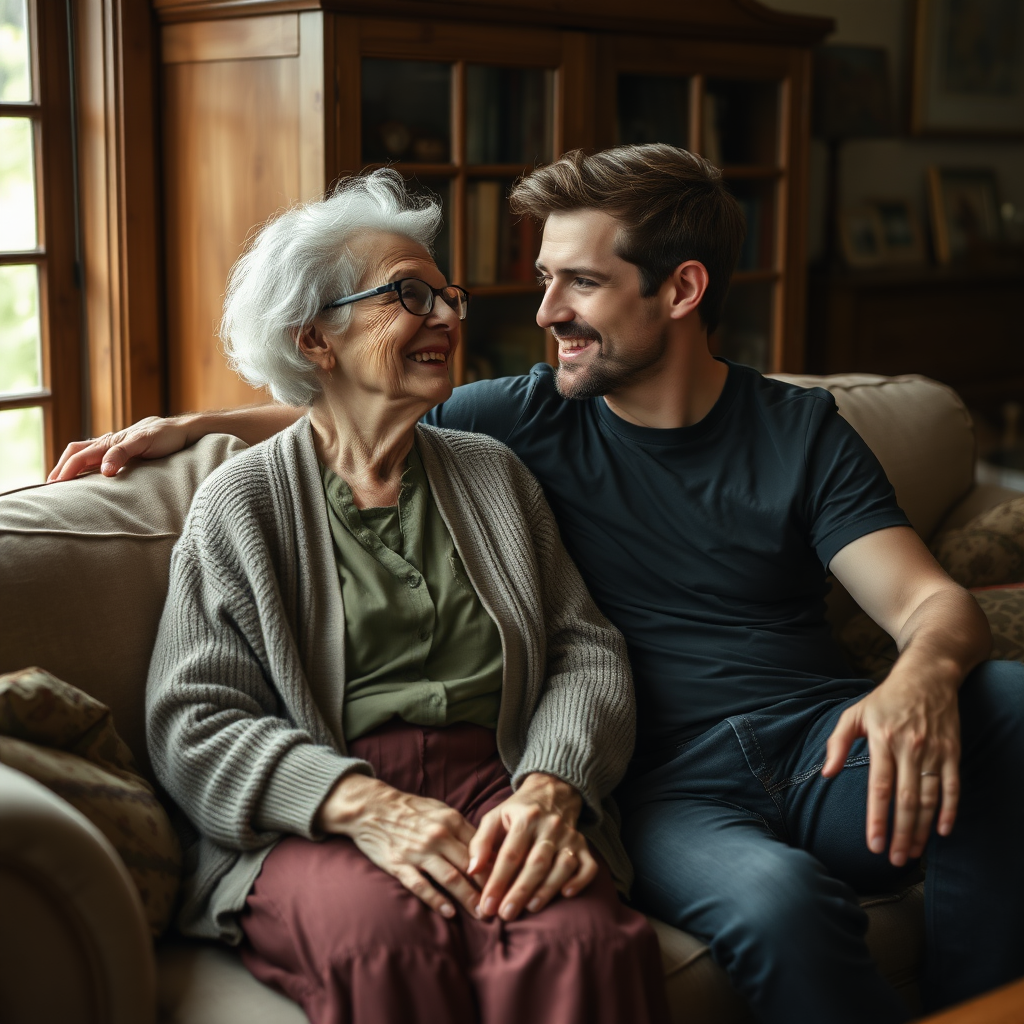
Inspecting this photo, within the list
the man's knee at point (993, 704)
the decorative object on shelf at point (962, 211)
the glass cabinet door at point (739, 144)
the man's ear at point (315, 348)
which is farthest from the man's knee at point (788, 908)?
the decorative object on shelf at point (962, 211)

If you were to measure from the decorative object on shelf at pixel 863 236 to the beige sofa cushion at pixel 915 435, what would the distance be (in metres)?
2.10

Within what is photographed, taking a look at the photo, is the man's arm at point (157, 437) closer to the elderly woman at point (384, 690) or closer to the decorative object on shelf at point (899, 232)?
the elderly woman at point (384, 690)

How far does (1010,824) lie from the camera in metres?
1.40

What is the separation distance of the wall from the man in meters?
2.77

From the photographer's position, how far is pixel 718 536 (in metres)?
1.62

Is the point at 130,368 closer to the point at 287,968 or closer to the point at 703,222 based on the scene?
the point at 703,222

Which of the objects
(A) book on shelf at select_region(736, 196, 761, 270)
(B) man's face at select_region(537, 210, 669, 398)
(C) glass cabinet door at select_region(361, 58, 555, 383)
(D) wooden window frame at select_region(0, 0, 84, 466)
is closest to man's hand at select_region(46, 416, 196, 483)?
(B) man's face at select_region(537, 210, 669, 398)

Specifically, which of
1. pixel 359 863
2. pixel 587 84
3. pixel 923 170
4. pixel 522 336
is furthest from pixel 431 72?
pixel 923 170

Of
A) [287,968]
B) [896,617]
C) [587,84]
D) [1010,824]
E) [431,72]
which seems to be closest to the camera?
[287,968]

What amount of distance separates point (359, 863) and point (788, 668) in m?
0.66

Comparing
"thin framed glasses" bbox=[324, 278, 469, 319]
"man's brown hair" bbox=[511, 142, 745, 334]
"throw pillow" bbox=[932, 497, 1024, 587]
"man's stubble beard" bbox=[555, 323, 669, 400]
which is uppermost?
"man's brown hair" bbox=[511, 142, 745, 334]

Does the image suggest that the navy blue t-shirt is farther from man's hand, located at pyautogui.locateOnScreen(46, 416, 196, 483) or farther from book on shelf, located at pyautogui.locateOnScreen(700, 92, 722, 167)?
book on shelf, located at pyautogui.locateOnScreen(700, 92, 722, 167)

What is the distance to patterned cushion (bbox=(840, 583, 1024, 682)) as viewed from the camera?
5.90 feet

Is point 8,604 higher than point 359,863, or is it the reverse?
point 8,604
